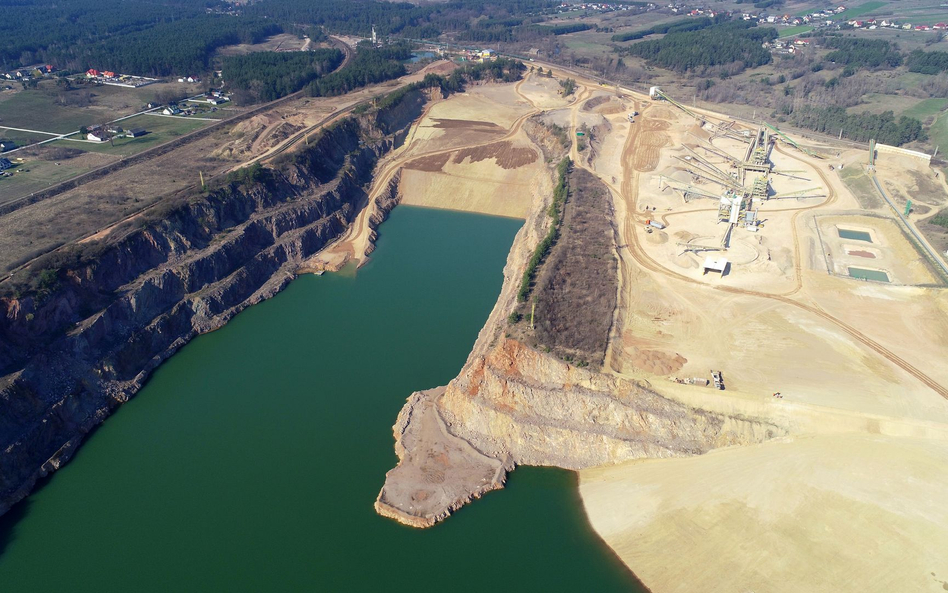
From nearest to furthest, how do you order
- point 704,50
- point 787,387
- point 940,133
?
point 787,387 < point 940,133 < point 704,50

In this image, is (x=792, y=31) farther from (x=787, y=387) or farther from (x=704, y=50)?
(x=787, y=387)

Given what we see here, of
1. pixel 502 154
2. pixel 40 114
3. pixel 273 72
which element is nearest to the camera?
pixel 502 154

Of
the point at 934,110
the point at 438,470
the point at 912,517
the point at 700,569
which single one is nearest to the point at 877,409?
the point at 912,517

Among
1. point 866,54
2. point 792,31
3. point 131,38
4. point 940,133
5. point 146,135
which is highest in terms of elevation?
point 792,31

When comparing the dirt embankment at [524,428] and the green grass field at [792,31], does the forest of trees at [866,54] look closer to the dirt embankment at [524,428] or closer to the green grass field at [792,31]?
the green grass field at [792,31]

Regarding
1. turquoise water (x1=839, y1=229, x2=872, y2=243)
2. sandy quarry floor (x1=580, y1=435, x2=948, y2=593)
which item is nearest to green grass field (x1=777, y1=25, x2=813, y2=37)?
turquoise water (x1=839, y1=229, x2=872, y2=243)

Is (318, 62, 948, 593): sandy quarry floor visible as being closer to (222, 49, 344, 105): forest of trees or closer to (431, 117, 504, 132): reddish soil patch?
(431, 117, 504, 132): reddish soil patch

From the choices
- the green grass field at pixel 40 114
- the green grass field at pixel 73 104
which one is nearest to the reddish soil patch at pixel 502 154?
the green grass field at pixel 73 104

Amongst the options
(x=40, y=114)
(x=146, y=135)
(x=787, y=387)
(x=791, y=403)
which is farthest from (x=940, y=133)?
(x=40, y=114)
